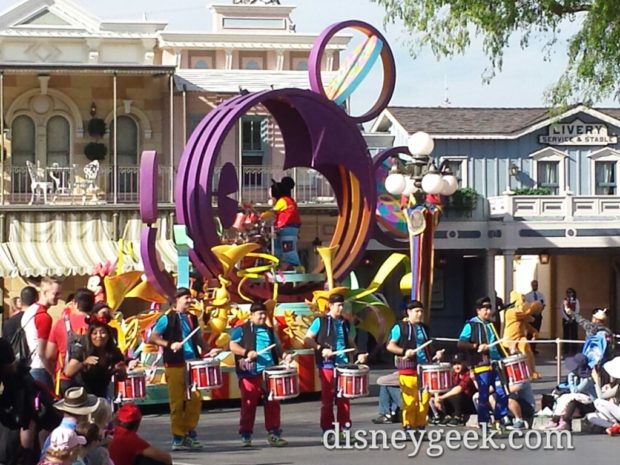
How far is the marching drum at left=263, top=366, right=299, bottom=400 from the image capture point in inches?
608

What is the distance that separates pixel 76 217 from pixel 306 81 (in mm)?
6365

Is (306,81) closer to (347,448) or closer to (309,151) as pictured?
(309,151)

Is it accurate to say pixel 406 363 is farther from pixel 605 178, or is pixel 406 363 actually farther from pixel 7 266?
Answer: pixel 605 178

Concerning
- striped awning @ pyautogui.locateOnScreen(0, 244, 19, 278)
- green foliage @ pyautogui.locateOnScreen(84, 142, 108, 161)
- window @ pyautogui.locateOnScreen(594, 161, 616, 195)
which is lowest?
striped awning @ pyautogui.locateOnScreen(0, 244, 19, 278)

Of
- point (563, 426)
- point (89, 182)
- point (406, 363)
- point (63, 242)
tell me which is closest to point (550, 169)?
point (89, 182)

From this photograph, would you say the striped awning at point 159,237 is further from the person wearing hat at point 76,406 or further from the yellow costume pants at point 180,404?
the person wearing hat at point 76,406

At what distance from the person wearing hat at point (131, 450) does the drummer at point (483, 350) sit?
21.5 feet

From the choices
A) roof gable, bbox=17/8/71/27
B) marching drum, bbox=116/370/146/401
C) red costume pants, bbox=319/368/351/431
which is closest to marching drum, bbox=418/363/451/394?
red costume pants, bbox=319/368/351/431

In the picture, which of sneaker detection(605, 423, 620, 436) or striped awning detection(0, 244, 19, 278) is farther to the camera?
striped awning detection(0, 244, 19, 278)

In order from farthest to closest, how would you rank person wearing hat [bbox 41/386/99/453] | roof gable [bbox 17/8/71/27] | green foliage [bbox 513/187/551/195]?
green foliage [bbox 513/187/551/195] → roof gable [bbox 17/8/71/27] → person wearing hat [bbox 41/386/99/453]

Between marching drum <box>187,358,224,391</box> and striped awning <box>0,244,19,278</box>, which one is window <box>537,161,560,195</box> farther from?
marching drum <box>187,358,224,391</box>

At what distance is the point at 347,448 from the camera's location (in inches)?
619

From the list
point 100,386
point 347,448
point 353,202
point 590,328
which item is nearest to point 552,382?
point 353,202

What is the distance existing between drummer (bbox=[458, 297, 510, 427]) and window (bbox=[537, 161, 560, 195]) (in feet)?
69.2
